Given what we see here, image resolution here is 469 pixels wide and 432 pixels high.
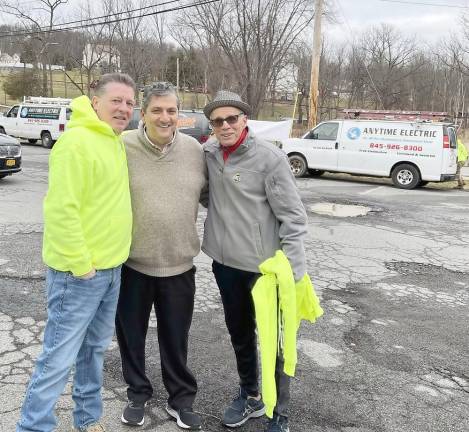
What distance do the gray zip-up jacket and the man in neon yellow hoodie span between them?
19.6 inches

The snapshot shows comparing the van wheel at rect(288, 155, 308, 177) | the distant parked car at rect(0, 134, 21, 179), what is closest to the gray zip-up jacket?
the distant parked car at rect(0, 134, 21, 179)

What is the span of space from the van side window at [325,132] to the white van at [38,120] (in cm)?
972

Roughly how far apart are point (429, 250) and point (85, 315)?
5.59 m

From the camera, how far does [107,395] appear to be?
9.80 ft

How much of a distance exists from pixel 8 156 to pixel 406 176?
9497 millimetres

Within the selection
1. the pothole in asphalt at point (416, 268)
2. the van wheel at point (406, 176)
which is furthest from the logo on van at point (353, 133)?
the pothole in asphalt at point (416, 268)

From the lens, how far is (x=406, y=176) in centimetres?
1299

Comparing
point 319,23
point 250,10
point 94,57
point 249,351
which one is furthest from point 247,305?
point 94,57

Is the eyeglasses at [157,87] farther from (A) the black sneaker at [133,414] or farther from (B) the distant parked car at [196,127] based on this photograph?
(B) the distant parked car at [196,127]

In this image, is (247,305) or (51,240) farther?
(247,305)

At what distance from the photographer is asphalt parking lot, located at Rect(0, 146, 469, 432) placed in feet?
9.51

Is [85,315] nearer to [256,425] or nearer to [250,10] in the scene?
[256,425]

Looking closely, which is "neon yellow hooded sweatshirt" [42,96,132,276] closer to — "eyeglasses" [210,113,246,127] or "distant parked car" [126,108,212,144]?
"eyeglasses" [210,113,246,127]

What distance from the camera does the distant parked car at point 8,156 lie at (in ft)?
34.7
